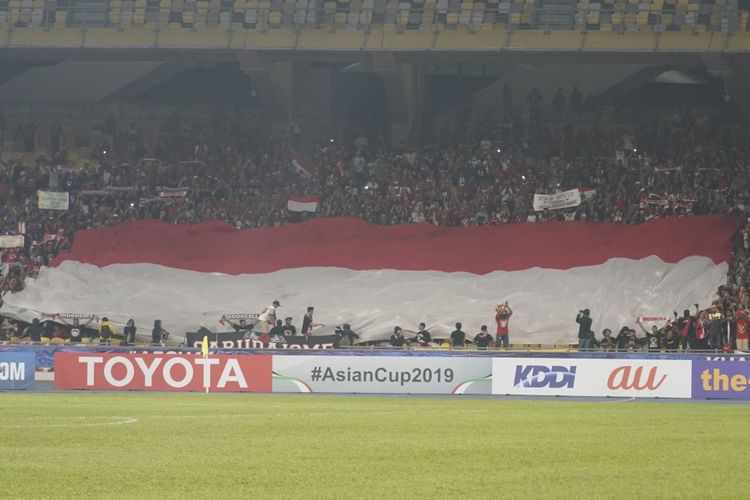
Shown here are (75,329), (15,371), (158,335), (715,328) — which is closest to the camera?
(15,371)

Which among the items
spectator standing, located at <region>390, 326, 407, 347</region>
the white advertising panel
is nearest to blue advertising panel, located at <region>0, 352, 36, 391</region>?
the white advertising panel

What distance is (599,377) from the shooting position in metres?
29.4

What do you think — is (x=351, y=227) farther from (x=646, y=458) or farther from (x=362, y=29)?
(x=646, y=458)

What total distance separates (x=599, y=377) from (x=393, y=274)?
1170 centimetres

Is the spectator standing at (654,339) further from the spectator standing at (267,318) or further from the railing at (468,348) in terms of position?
the spectator standing at (267,318)

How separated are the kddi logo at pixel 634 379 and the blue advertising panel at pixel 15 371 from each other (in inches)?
545

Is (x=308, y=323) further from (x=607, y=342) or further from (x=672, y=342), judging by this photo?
(x=672, y=342)

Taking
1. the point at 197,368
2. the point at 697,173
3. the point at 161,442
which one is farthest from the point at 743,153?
the point at 161,442

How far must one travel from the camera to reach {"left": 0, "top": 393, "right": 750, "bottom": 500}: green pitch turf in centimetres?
1308

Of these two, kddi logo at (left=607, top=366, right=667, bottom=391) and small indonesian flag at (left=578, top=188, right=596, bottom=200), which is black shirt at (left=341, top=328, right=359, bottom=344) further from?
kddi logo at (left=607, top=366, right=667, bottom=391)

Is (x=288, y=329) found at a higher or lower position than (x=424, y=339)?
higher

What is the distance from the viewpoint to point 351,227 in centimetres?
4244

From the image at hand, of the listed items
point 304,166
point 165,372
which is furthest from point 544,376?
point 304,166

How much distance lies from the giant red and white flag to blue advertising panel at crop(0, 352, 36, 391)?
23.7ft
